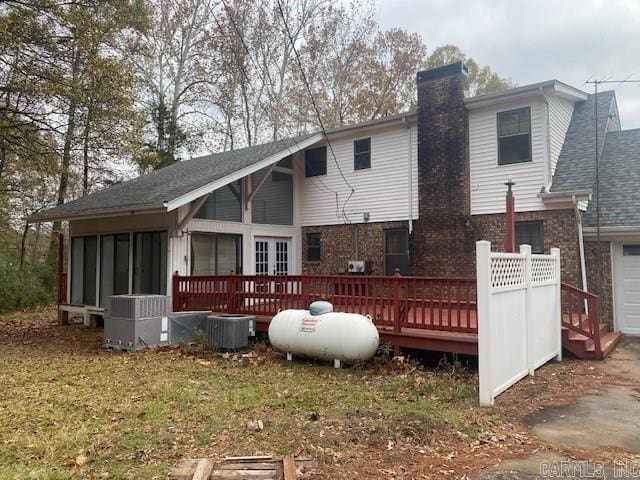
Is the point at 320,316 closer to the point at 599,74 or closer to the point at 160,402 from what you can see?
the point at 160,402

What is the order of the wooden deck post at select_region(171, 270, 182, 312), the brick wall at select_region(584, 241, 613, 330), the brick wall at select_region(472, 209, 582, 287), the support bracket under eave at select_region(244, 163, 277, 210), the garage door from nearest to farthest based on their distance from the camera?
the brick wall at select_region(472, 209, 582, 287) → the garage door → the brick wall at select_region(584, 241, 613, 330) → the wooden deck post at select_region(171, 270, 182, 312) → the support bracket under eave at select_region(244, 163, 277, 210)

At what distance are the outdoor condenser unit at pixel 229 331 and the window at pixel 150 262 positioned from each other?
2.43 meters

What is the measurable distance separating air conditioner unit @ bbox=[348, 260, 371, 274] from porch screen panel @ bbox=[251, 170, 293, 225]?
250 cm

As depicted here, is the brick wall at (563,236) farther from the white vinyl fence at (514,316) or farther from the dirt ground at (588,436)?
the dirt ground at (588,436)

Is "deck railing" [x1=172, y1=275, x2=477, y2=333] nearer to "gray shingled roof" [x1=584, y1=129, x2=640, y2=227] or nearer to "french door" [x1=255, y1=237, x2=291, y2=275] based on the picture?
"french door" [x1=255, y1=237, x2=291, y2=275]

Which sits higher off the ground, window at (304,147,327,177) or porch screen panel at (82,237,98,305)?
window at (304,147,327,177)

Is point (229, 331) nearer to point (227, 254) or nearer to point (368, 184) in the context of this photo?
point (227, 254)

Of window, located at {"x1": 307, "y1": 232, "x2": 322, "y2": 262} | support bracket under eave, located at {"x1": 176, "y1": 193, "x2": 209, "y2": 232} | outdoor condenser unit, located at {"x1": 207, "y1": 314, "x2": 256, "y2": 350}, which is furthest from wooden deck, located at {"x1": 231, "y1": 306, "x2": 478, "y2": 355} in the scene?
window, located at {"x1": 307, "y1": 232, "x2": 322, "y2": 262}

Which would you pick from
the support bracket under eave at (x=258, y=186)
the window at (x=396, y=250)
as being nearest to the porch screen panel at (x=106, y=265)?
the support bracket under eave at (x=258, y=186)

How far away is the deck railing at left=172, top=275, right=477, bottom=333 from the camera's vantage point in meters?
7.47

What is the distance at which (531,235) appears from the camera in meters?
10.8

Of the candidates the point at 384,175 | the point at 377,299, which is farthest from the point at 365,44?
the point at 377,299

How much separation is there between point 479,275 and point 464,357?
115 inches

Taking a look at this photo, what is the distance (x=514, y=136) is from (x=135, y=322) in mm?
9072
